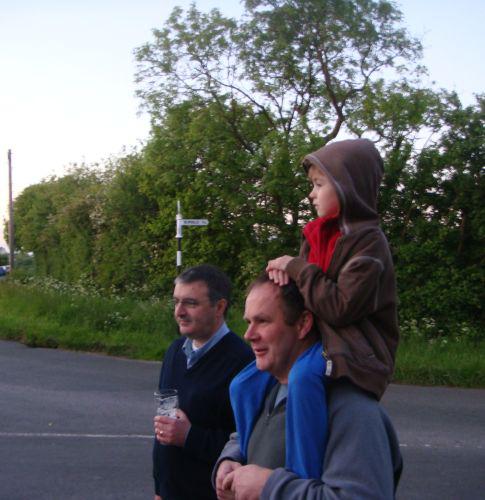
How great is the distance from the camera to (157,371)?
1262 centimetres

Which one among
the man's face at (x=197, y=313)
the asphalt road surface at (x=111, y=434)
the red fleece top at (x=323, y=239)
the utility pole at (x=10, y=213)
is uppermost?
the utility pole at (x=10, y=213)

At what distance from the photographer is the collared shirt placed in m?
3.58

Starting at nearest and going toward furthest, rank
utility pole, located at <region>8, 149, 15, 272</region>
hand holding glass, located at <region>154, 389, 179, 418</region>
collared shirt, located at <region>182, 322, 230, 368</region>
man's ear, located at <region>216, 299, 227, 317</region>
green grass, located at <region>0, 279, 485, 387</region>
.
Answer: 1. hand holding glass, located at <region>154, 389, 179, 418</region>
2. collared shirt, located at <region>182, 322, 230, 368</region>
3. man's ear, located at <region>216, 299, 227, 317</region>
4. green grass, located at <region>0, 279, 485, 387</region>
5. utility pole, located at <region>8, 149, 15, 272</region>

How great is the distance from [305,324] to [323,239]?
286 millimetres

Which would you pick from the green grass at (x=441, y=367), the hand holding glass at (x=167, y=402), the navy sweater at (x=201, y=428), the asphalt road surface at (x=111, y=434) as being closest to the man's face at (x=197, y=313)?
the navy sweater at (x=201, y=428)

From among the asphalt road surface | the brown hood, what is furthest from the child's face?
the asphalt road surface

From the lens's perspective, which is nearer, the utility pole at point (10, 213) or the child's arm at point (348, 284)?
the child's arm at point (348, 284)

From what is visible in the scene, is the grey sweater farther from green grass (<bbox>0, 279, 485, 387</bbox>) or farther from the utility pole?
the utility pole

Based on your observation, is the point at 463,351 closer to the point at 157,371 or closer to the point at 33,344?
the point at 157,371

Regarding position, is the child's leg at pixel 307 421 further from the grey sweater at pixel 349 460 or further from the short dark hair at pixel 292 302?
the short dark hair at pixel 292 302

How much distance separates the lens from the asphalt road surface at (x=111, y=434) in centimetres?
634

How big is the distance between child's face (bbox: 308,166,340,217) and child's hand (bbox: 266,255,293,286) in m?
0.18

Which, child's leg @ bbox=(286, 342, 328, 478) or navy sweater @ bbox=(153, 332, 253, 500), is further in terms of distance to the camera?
navy sweater @ bbox=(153, 332, 253, 500)

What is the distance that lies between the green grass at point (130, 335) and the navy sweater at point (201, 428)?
30.1ft
